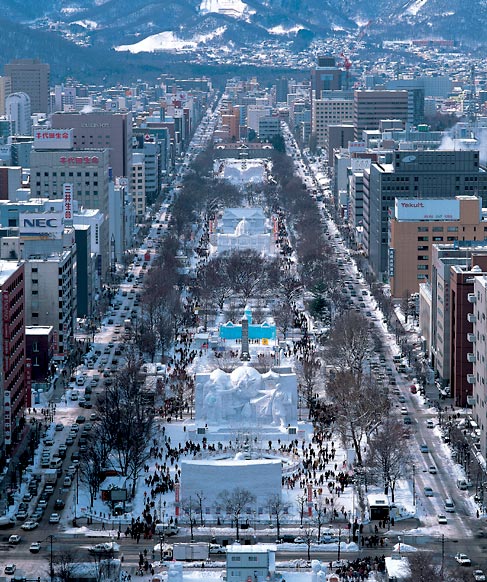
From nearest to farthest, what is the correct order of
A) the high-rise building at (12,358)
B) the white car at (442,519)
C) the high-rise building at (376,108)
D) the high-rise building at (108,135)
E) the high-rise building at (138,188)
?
the white car at (442,519), the high-rise building at (12,358), the high-rise building at (138,188), the high-rise building at (108,135), the high-rise building at (376,108)

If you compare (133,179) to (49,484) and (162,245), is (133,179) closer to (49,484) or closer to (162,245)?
(162,245)

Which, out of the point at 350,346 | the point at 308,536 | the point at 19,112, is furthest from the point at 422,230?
the point at 19,112

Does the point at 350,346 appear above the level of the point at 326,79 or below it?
below

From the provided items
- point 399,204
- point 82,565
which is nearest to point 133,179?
point 399,204

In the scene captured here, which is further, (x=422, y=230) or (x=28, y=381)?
(x=422, y=230)

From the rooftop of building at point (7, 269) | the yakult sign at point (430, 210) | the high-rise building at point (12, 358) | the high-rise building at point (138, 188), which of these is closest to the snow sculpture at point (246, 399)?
the high-rise building at point (12, 358)

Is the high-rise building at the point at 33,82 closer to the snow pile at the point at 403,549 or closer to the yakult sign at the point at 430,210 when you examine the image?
the yakult sign at the point at 430,210

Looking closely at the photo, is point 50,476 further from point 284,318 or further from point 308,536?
point 284,318
